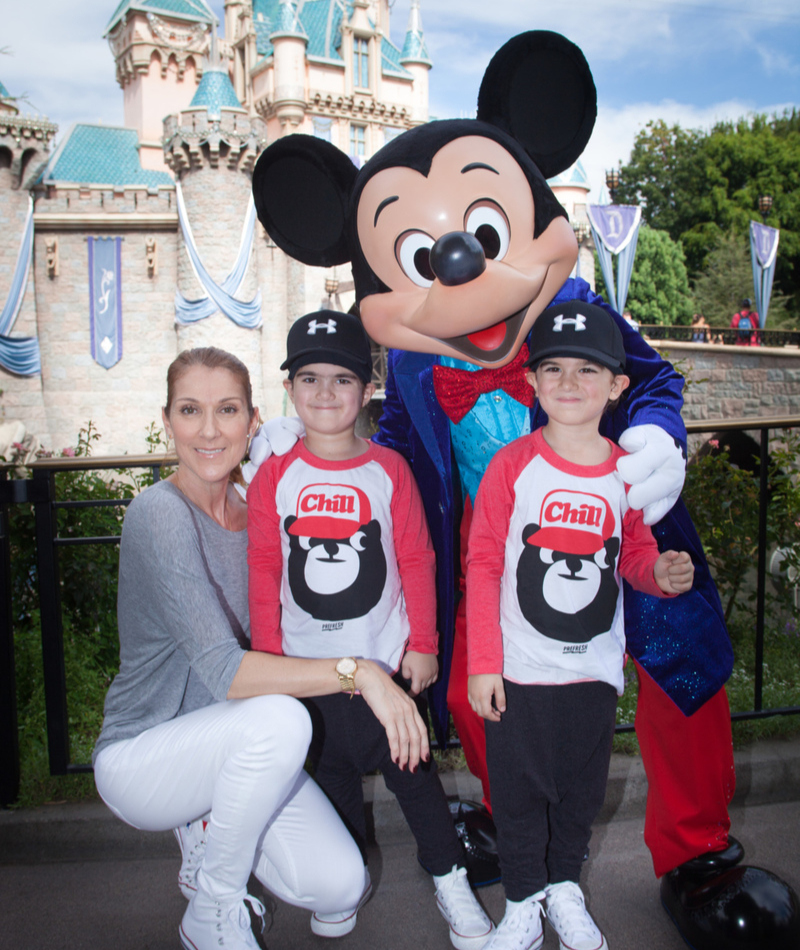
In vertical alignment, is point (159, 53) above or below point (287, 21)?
below

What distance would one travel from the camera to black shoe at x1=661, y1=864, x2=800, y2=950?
1.60 meters

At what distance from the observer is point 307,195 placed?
6.19 ft

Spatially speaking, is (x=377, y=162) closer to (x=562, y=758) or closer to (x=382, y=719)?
(x=382, y=719)

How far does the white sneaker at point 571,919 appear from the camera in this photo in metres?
1.57

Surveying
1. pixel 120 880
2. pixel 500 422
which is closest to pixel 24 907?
pixel 120 880

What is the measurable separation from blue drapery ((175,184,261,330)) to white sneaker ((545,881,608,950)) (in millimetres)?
16694

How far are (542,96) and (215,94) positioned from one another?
18064 millimetres

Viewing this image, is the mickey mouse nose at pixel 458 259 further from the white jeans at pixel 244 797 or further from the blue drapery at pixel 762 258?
the blue drapery at pixel 762 258

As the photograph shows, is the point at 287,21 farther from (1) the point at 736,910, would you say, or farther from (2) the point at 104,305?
(1) the point at 736,910

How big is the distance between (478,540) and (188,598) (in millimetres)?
627

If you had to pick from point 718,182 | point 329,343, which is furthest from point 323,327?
point 718,182

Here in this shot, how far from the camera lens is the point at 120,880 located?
1.99m

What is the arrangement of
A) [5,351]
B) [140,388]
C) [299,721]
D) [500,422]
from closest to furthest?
[299,721] < [500,422] < [5,351] < [140,388]

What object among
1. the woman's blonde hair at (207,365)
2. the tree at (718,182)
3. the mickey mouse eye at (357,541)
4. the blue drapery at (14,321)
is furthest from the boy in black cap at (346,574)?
the tree at (718,182)
